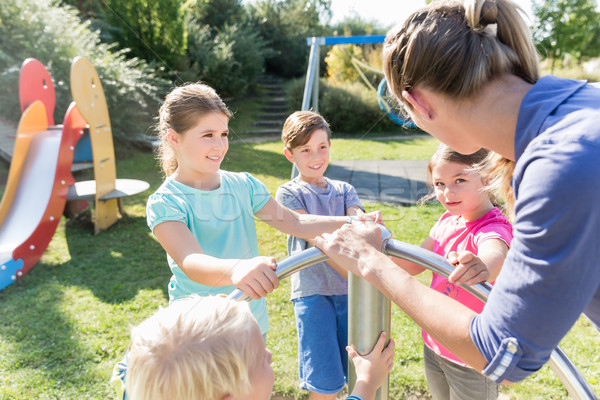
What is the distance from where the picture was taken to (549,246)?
68 cm

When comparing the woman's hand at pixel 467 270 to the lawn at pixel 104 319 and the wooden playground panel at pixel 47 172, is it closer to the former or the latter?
the lawn at pixel 104 319

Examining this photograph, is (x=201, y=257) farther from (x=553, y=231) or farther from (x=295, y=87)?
(x=295, y=87)

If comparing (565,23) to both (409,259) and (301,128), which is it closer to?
(301,128)

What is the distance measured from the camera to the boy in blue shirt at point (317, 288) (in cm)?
173

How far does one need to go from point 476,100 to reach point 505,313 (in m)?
0.40

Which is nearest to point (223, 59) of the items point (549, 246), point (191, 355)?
point (191, 355)

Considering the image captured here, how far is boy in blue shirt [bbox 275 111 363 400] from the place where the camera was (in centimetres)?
173

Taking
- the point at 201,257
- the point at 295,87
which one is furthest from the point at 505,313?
the point at 295,87

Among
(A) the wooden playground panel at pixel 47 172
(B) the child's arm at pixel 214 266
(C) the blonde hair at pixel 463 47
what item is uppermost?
(C) the blonde hair at pixel 463 47

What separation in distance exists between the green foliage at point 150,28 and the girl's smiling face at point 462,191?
8.59 meters

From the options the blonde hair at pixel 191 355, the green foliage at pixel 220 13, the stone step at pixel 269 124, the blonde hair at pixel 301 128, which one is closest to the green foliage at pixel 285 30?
the green foliage at pixel 220 13

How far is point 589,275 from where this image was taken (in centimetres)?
68

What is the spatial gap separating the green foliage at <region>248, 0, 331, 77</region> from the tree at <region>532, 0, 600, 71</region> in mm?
10362

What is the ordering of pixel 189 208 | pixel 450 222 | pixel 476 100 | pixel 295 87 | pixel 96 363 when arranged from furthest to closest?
pixel 295 87 < pixel 96 363 < pixel 450 222 < pixel 189 208 < pixel 476 100
